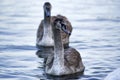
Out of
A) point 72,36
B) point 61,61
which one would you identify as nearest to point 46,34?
point 72,36

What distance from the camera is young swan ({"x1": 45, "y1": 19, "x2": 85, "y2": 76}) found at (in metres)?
14.5

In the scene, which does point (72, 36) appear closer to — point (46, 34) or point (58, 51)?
point (46, 34)

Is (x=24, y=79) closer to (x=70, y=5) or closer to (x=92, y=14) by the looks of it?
(x=92, y=14)

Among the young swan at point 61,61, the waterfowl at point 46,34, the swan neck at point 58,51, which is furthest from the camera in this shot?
the waterfowl at point 46,34

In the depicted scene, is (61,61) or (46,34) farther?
(46,34)

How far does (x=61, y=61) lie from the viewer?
1475 centimetres

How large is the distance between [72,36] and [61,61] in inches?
213

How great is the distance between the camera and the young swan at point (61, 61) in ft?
47.7

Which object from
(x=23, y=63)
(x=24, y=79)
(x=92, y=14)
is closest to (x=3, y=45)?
(x=23, y=63)

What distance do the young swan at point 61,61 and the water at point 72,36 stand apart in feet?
0.95

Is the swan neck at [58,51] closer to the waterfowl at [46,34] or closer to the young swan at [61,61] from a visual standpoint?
the young swan at [61,61]

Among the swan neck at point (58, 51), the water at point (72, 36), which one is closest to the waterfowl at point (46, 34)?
the water at point (72, 36)

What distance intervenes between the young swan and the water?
0.29 meters

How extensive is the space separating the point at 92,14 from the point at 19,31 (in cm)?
573
